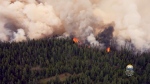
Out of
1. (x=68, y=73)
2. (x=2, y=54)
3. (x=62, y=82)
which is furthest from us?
(x=2, y=54)

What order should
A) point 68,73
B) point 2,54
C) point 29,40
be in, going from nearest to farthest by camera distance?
1. point 68,73
2. point 2,54
3. point 29,40

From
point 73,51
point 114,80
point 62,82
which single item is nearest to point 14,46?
point 73,51

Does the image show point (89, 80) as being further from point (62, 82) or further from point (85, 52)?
point (85, 52)

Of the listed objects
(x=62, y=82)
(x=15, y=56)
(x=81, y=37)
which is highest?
(x=81, y=37)

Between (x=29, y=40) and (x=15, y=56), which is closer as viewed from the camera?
(x=15, y=56)

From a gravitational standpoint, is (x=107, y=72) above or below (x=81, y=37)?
below

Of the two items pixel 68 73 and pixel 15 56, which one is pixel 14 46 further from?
pixel 68 73
